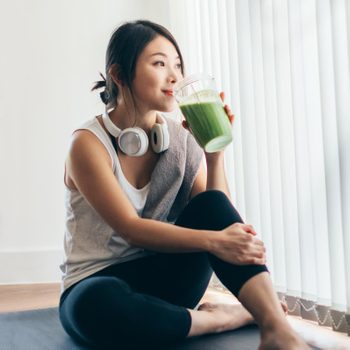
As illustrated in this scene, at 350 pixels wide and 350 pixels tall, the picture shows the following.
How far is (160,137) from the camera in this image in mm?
1463

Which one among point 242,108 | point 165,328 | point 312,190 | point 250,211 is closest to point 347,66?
point 312,190

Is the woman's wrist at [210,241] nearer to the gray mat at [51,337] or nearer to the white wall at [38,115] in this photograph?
the gray mat at [51,337]

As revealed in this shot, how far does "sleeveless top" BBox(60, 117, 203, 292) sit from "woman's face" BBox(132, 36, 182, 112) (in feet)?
0.41

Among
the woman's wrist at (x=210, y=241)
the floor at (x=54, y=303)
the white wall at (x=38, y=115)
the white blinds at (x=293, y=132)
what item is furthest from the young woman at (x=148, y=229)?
the white wall at (x=38, y=115)

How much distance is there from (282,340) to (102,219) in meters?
0.55

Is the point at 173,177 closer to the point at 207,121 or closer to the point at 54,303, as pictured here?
the point at 207,121

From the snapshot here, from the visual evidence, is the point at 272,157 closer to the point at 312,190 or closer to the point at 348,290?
the point at 312,190

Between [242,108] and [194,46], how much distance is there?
57 cm

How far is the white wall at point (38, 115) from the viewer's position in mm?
2719

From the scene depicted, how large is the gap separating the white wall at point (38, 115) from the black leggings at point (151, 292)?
1.40m

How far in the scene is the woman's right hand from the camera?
3.78 feet

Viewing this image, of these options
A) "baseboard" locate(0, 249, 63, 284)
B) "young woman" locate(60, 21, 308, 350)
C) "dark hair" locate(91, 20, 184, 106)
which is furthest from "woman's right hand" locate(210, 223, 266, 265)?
"baseboard" locate(0, 249, 63, 284)

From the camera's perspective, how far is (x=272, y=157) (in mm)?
1958

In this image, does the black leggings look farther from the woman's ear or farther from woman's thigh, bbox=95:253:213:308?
the woman's ear
